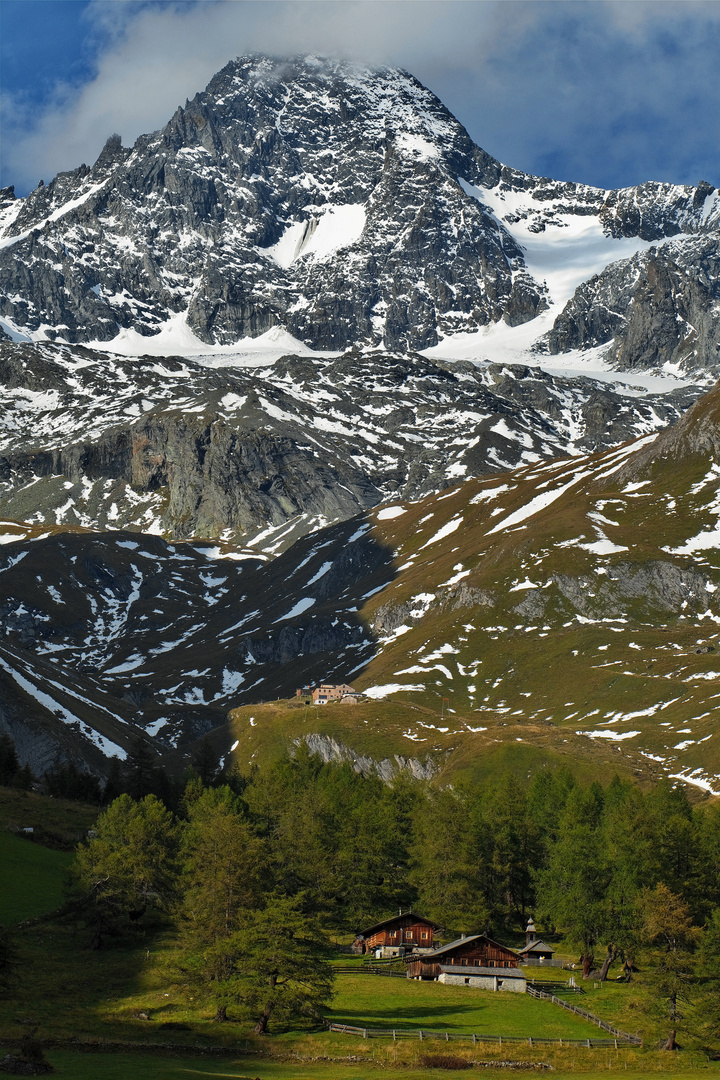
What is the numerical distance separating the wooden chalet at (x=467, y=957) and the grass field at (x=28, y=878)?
2995 centimetres

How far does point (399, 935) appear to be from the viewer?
93188 millimetres

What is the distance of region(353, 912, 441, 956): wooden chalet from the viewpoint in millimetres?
92625

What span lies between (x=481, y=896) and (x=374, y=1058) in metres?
43.7

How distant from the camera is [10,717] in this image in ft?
655

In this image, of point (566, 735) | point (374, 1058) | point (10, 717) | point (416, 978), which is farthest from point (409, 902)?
point (10, 717)

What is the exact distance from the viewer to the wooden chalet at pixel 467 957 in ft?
284

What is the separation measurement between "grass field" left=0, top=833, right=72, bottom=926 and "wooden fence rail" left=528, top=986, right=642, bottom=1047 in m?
38.5

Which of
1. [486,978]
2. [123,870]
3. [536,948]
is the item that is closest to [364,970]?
[486,978]

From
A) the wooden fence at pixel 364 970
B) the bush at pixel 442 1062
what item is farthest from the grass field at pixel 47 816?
the bush at pixel 442 1062

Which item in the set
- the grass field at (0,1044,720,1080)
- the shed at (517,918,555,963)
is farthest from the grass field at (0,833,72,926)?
the shed at (517,918,555,963)

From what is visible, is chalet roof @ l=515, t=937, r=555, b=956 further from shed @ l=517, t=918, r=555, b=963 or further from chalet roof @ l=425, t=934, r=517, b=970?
chalet roof @ l=425, t=934, r=517, b=970

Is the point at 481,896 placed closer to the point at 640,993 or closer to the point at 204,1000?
the point at 640,993

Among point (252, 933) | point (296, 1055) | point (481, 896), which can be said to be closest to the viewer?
point (296, 1055)

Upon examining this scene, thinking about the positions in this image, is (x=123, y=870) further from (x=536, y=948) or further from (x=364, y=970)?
(x=536, y=948)
